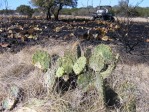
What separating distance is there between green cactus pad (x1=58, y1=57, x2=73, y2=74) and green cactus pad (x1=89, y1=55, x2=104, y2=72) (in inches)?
11.9

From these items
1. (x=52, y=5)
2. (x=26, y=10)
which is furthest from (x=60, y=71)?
(x=26, y=10)

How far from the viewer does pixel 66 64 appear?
6004 millimetres

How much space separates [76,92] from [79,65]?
1.17 ft

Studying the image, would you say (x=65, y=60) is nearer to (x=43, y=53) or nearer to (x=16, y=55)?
(x=43, y=53)

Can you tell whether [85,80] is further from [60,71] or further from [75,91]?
[60,71]

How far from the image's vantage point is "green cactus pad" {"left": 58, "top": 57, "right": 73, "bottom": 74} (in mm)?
5992

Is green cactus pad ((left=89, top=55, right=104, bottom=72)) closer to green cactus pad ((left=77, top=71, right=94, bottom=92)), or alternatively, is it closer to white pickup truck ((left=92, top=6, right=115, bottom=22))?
green cactus pad ((left=77, top=71, right=94, bottom=92))

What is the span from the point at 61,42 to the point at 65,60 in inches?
171

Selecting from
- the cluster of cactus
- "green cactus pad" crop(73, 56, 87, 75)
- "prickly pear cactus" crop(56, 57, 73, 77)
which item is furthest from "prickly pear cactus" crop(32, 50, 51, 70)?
"green cactus pad" crop(73, 56, 87, 75)

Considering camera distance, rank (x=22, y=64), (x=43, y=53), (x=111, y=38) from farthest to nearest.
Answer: (x=111, y=38) < (x=22, y=64) < (x=43, y=53)

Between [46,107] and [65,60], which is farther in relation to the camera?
[65,60]

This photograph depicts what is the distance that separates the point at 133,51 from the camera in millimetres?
9422

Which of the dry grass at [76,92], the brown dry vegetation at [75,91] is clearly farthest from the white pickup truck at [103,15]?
the dry grass at [76,92]

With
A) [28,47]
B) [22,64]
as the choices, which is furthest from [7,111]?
[28,47]
